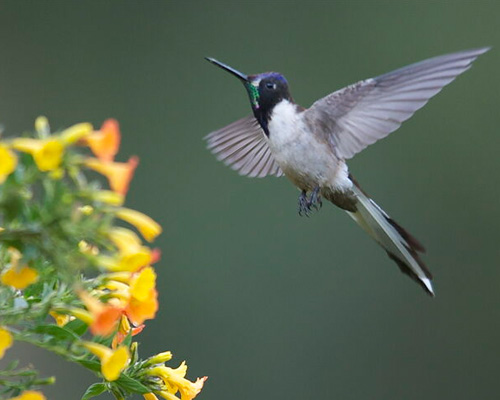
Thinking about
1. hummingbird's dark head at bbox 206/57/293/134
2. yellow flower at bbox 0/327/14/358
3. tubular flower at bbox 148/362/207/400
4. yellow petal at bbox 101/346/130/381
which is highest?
hummingbird's dark head at bbox 206/57/293/134

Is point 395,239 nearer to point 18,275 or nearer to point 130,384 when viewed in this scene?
point 130,384

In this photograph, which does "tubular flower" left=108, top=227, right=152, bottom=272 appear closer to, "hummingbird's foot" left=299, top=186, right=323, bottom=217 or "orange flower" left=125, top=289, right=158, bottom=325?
"orange flower" left=125, top=289, right=158, bottom=325

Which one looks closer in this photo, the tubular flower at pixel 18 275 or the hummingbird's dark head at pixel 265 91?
the tubular flower at pixel 18 275

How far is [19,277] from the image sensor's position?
1294 millimetres

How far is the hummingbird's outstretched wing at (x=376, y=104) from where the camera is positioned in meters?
2.74

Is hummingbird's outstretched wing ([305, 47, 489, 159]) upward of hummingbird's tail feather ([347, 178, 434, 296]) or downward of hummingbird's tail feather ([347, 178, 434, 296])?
upward

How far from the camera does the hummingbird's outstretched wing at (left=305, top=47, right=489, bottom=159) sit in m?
2.74

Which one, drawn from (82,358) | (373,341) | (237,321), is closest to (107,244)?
(82,358)

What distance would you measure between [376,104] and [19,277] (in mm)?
1944

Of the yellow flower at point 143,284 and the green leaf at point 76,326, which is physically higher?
the yellow flower at point 143,284

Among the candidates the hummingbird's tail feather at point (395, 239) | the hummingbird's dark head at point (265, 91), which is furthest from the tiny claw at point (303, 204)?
the hummingbird's dark head at point (265, 91)

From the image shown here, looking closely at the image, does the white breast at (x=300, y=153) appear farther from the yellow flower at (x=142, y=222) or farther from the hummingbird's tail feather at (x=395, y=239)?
the yellow flower at (x=142, y=222)

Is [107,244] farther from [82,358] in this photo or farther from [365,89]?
[365,89]

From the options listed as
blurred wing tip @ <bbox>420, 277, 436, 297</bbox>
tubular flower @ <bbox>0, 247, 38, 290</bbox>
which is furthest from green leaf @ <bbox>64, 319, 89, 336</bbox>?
blurred wing tip @ <bbox>420, 277, 436, 297</bbox>
